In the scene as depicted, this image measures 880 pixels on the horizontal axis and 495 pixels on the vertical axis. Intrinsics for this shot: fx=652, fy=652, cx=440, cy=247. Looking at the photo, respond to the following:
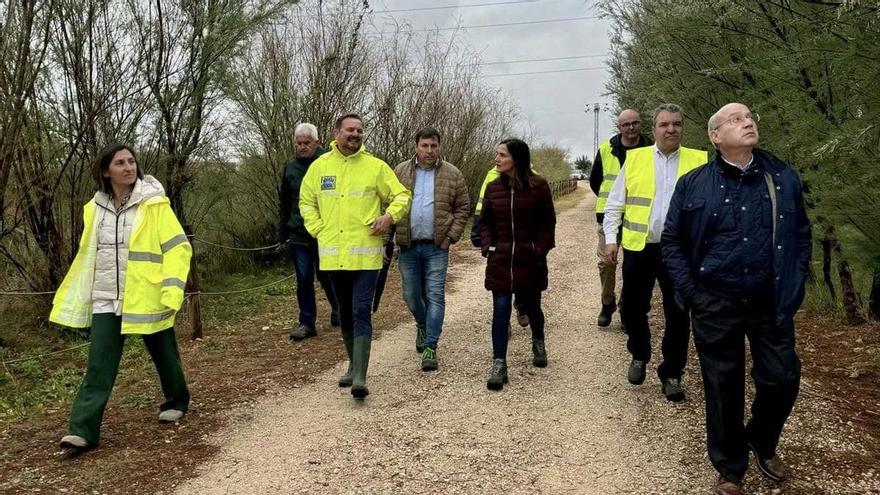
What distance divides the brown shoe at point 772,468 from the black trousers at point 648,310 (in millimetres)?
1162

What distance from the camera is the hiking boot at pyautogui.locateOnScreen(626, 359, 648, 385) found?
194 inches

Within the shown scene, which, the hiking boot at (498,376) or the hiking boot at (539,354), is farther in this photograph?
the hiking boot at (539,354)

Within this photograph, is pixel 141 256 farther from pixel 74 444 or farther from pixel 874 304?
pixel 874 304

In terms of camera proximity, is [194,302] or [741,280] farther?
[194,302]

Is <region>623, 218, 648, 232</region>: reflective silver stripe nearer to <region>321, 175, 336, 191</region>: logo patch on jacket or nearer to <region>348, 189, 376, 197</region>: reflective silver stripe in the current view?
<region>348, 189, 376, 197</region>: reflective silver stripe

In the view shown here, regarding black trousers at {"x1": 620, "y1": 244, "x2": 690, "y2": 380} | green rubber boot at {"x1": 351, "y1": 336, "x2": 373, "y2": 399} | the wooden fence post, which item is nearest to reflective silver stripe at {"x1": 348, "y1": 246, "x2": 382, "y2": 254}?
green rubber boot at {"x1": 351, "y1": 336, "x2": 373, "y2": 399}

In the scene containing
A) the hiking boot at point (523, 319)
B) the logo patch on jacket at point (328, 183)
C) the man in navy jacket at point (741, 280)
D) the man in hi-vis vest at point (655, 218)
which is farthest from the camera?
the hiking boot at point (523, 319)

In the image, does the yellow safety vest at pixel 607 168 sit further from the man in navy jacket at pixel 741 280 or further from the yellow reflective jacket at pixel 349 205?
the man in navy jacket at pixel 741 280

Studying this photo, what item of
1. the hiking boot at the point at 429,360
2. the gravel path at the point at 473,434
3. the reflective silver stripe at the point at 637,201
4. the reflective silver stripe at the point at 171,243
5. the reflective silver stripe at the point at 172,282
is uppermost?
the reflective silver stripe at the point at 637,201

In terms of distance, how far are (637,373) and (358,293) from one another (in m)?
2.19

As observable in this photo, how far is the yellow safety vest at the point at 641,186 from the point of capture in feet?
15.1

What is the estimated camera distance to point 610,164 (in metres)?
6.64

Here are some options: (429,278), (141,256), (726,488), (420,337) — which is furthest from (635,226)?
(141,256)

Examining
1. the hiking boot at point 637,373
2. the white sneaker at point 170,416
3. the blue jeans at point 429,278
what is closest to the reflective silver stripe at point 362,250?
the blue jeans at point 429,278
